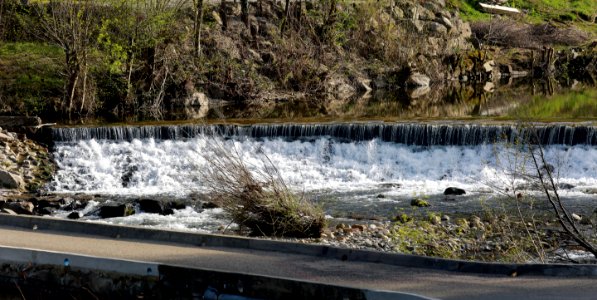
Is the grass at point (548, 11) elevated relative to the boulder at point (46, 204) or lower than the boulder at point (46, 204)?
elevated

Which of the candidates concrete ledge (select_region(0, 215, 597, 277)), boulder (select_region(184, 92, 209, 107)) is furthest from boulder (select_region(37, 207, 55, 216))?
boulder (select_region(184, 92, 209, 107))

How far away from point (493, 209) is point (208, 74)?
2084cm

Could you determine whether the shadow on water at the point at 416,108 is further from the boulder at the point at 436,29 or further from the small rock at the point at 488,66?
the boulder at the point at 436,29

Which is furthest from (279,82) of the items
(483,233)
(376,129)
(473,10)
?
(473,10)

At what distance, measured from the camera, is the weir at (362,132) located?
22.8 m

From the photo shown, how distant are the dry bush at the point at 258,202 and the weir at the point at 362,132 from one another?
9819mm

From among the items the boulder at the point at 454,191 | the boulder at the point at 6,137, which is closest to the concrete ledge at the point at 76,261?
the boulder at the point at 454,191

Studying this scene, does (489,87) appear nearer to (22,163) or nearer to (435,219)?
(22,163)

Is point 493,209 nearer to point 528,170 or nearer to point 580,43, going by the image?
point 528,170

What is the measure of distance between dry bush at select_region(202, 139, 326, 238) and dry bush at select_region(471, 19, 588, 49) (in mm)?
41007

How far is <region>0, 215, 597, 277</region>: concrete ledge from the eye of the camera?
9156mm

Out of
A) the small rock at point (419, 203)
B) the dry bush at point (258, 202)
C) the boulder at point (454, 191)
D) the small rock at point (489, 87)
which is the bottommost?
the small rock at point (489, 87)

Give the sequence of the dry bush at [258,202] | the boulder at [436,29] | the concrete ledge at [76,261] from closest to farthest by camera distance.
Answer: the concrete ledge at [76,261], the dry bush at [258,202], the boulder at [436,29]

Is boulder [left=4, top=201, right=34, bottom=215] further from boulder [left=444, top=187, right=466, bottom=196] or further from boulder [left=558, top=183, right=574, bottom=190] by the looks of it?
boulder [left=558, top=183, right=574, bottom=190]
